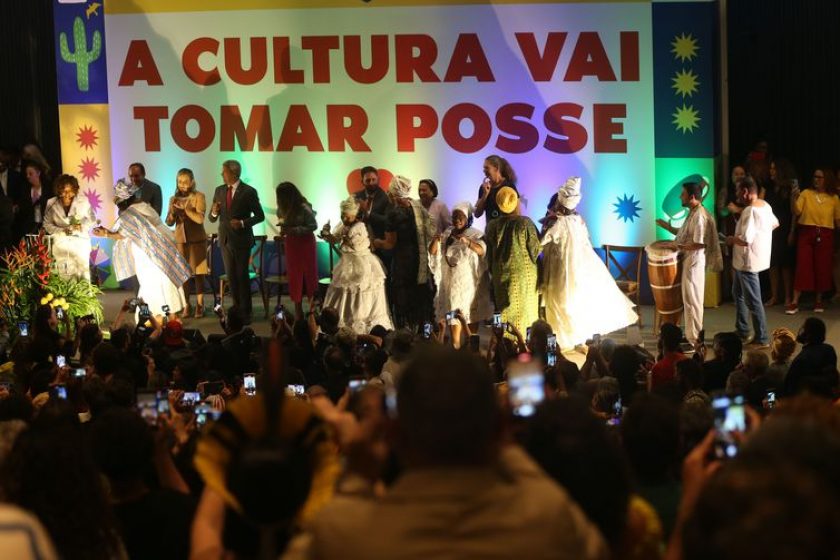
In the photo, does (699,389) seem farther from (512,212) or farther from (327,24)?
(327,24)

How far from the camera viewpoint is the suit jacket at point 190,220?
12227 mm

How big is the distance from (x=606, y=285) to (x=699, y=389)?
4.30 meters

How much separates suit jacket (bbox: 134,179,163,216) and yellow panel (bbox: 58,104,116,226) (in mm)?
1319

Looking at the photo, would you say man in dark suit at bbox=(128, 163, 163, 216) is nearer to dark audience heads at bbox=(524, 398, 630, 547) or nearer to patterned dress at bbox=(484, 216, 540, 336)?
patterned dress at bbox=(484, 216, 540, 336)

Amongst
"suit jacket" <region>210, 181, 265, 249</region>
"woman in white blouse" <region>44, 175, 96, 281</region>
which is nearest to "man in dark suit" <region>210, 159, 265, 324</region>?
"suit jacket" <region>210, 181, 265, 249</region>

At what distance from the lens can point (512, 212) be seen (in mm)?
10367

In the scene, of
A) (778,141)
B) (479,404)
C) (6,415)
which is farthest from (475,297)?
(479,404)

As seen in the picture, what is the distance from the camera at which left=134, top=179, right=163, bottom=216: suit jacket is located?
1215cm

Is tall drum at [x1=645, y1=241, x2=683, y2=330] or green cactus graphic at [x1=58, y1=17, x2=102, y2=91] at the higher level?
green cactus graphic at [x1=58, y1=17, x2=102, y2=91]

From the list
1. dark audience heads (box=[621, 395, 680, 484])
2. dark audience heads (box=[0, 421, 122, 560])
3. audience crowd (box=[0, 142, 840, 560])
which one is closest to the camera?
audience crowd (box=[0, 142, 840, 560])

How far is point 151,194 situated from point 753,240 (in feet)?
17.1

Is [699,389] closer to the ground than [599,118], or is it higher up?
closer to the ground

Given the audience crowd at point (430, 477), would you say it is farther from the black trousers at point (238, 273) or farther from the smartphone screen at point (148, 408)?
the black trousers at point (238, 273)

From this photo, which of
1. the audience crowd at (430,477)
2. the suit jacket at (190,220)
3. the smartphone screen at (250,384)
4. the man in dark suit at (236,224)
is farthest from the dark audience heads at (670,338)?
the suit jacket at (190,220)
